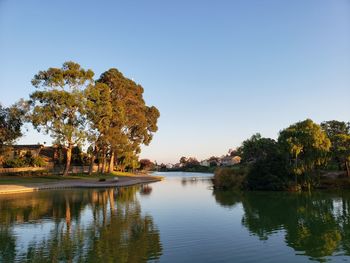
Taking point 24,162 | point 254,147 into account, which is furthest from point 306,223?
point 24,162

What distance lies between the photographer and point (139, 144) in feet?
278

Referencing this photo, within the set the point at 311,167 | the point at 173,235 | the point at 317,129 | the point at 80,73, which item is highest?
the point at 80,73

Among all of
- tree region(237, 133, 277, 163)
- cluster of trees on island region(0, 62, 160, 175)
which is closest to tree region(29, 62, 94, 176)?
cluster of trees on island region(0, 62, 160, 175)

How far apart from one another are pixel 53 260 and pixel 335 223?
1621cm

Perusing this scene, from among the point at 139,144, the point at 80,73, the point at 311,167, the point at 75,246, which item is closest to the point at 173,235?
the point at 75,246

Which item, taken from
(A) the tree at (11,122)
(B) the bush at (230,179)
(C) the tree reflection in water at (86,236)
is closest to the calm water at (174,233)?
(C) the tree reflection in water at (86,236)

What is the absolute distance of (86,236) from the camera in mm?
17453

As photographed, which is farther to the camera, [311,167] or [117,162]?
[117,162]

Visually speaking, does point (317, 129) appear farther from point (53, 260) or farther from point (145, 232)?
point (53, 260)

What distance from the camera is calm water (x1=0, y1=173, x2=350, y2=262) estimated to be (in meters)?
14.1

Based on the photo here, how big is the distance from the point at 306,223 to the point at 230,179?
1071 inches

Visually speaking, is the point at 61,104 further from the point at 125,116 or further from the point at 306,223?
the point at 306,223

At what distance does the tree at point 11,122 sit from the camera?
61.1m

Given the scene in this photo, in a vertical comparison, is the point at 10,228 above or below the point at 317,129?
below
